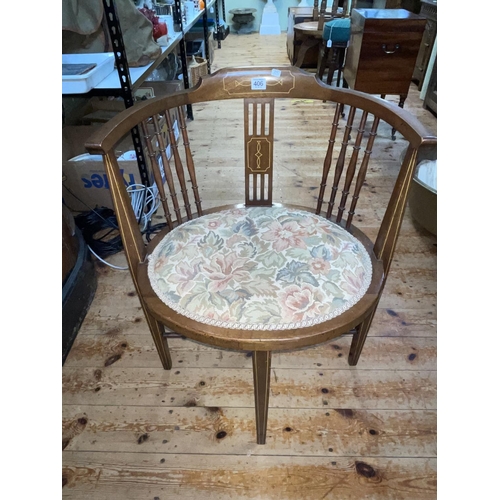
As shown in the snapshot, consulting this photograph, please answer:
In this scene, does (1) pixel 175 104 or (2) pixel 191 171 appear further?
(2) pixel 191 171

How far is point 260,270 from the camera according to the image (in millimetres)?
817

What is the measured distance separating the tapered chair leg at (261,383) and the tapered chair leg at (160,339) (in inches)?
12.2

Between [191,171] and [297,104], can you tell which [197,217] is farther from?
[297,104]

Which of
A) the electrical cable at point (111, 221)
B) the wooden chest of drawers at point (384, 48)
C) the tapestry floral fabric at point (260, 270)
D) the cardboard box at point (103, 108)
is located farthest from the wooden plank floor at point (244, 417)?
the wooden chest of drawers at point (384, 48)

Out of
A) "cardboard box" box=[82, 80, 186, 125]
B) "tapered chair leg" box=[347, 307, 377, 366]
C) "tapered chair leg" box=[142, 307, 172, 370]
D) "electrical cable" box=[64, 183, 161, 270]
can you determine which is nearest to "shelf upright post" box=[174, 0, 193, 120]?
"cardboard box" box=[82, 80, 186, 125]

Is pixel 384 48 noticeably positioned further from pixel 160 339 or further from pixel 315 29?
pixel 160 339

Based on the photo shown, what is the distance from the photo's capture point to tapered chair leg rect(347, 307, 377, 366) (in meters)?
1.00

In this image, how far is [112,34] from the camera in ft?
4.19

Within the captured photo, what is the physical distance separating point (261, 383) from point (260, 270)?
0.81ft

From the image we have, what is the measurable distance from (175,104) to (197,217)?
30 centimetres

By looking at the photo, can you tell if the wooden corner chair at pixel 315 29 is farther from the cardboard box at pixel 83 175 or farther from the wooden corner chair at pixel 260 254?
the wooden corner chair at pixel 260 254

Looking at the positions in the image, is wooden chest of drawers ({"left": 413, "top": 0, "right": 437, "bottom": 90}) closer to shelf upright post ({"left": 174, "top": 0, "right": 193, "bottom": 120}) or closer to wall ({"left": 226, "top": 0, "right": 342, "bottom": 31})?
shelf upright post ({"left": 174, "top": 0, "right": 193, "bottom": 120})

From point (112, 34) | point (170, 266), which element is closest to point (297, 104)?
point (112, 34)

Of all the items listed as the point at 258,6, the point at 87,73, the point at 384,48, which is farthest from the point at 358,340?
the point at 258,6
